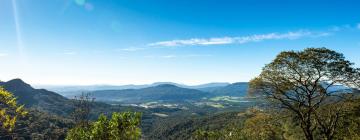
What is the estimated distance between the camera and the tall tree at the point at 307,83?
30.6 meters

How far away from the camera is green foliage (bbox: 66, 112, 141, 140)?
4269 cm

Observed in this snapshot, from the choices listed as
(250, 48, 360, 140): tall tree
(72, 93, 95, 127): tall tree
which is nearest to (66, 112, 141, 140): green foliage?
(72, 93, 95, 127): tall tree

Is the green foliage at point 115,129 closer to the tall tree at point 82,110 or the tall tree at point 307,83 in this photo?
the tall tree at point 82,110

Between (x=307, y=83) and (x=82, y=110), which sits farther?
(x=82, y=110)

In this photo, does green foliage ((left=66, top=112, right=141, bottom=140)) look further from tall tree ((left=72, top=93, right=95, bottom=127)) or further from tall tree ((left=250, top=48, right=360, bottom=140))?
tall tree ((left=250, top=48, right=360, bottom=140))

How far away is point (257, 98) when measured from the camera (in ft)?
113

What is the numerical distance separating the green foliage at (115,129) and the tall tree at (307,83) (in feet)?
62.1

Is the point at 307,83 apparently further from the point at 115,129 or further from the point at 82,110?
the point at 82,110

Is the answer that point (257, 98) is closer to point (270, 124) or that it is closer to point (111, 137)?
point (270, 124)

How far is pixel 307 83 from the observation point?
31.5 meters

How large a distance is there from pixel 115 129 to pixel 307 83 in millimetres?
25640

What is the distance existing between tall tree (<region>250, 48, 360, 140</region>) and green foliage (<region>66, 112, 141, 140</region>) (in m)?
18.9

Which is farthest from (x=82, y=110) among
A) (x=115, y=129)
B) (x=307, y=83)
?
(x=307, y=83)

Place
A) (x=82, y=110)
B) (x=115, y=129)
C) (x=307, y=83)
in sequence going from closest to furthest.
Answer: (x=307, y=83) < (x=115, y=129) < (x=82, y=110)
